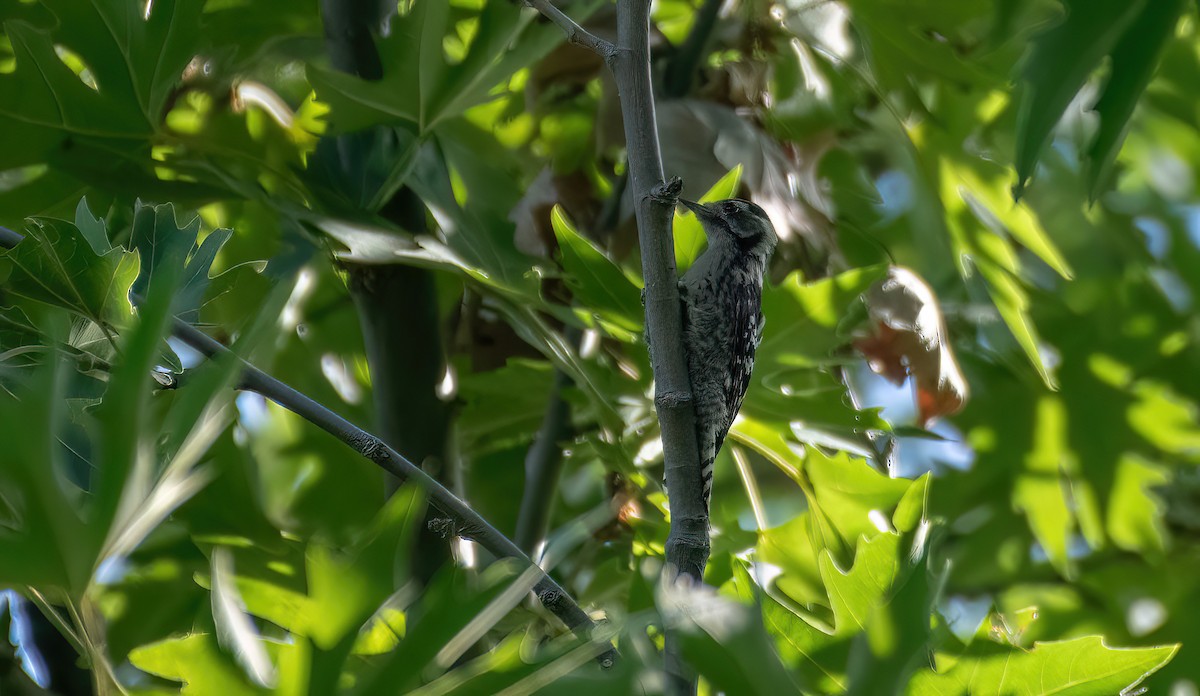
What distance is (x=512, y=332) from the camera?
288 centimetres

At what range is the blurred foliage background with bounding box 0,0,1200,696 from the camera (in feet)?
4.25

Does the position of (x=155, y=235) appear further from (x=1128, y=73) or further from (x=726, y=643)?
(x=1128, y=73)

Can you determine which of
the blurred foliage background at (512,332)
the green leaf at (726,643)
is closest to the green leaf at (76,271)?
the blurred foliage background at (512,332)

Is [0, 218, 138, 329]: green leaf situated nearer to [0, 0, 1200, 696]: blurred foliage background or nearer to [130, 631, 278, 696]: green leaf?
[0, 0, 1200, 696]: blurred foliage background

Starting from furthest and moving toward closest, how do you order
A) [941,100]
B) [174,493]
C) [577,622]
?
[941,100] → [577,622] → [174,493]

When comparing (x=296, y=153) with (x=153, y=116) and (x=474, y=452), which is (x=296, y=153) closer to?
(x=153, y=116)

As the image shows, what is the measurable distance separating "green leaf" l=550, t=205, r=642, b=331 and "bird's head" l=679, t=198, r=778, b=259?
340 millimetres

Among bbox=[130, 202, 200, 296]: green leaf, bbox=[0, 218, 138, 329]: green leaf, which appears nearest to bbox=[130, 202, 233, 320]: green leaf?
bbox=[130, 202, 200, 296]: green leaf

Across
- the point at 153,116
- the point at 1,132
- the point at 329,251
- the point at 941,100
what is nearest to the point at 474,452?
the point at 329,251

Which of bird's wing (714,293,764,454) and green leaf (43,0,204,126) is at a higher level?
green leaf (43,0,204,126)

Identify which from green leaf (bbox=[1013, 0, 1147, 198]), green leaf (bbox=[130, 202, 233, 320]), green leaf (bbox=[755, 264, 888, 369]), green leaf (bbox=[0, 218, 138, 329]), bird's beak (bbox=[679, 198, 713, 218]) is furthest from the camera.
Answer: bird's beak (bbox=[679, 198, 713, 218])

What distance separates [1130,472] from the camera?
3.72 m

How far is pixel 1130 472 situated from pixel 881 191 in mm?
1250

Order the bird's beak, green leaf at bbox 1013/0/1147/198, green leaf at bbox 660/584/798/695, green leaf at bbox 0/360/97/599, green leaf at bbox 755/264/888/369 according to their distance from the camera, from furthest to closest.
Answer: the bird's beak < green leaf at bbox 755/264/888/369 < green leaf at bbox 1013/0/1147/198 < green leaf at bbox 660/584/798/695 < green leaf at bbox 0/360/97/599
